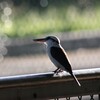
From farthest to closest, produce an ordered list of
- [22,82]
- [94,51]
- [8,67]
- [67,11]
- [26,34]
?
[67,11]
[26,34]
[94,51]
[8,67]
[22,82]

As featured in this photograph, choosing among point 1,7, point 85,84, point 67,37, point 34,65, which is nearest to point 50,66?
point 34,65

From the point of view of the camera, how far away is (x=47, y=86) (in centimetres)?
380

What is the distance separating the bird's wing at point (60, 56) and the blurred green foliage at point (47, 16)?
11.7 meters

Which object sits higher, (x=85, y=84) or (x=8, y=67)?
(x=85, y=84)

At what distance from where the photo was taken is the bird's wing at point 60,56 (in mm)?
4887

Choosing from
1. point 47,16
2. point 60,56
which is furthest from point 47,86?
point 47,16

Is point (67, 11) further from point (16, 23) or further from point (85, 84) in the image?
point (85, 84)

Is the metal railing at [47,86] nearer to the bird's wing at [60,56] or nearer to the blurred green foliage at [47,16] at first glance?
the bird's wing at [60,56]

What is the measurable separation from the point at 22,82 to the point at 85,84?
20.8 inches

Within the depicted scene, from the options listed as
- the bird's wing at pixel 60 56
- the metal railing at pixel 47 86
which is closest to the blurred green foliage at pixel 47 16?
the bird's wing at pixel 60 56

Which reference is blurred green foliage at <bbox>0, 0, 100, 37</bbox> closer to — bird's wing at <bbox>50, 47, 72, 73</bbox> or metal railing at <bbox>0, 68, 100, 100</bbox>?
bird's wing at <bbox>50, 47, 72, 73</bbox>

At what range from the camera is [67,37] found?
16.1 meters

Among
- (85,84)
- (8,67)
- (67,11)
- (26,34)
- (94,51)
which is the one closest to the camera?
(85,84)

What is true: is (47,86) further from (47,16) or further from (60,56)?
(47,16)
